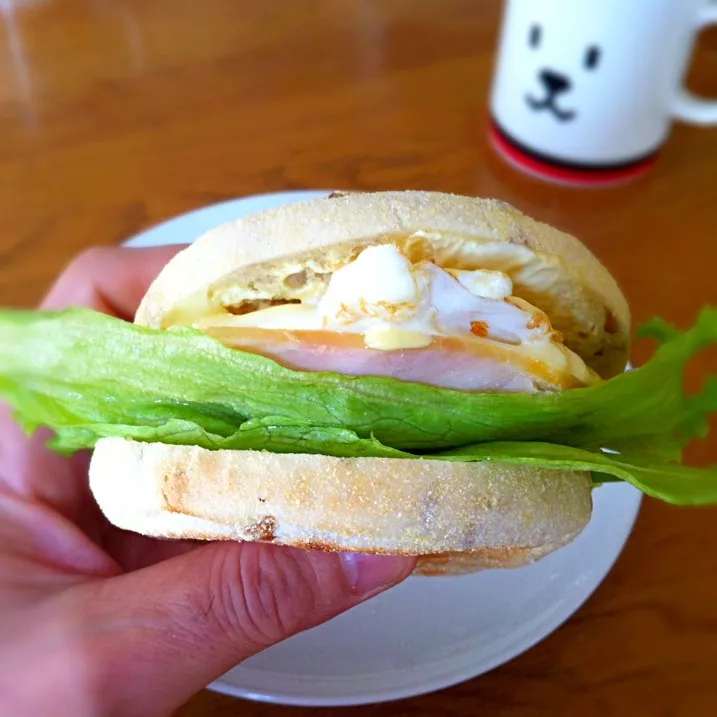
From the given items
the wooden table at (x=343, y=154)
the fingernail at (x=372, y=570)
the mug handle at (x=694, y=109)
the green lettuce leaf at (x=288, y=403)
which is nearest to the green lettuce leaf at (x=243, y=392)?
the green lettuce leaf at (x=288, y=403)

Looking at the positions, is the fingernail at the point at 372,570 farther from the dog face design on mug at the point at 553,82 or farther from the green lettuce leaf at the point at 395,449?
the dog face design on mug at the point at 553,82

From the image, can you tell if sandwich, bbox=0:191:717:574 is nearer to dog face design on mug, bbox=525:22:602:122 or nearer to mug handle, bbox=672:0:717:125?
dog face design on mug, bbox=525:22:602:122

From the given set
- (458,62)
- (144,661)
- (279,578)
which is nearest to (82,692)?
(144,661)

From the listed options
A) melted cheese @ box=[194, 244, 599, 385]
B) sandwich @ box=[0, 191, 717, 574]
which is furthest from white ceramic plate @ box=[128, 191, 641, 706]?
melted cheese @ box=[194, 244, 599, 385]

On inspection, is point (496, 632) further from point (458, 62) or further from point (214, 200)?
point (458, 62)

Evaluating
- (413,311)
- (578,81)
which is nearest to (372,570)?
(413,311)
